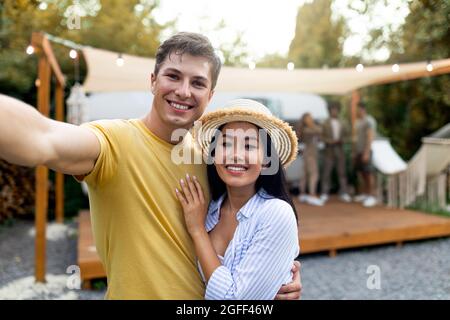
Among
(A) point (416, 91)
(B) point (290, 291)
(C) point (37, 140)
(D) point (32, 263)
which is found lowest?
(D) point (32, 263)

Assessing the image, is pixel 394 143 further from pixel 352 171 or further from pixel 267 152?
pixel 267 152

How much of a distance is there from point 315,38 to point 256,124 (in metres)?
11.5

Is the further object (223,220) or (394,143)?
(394,143)

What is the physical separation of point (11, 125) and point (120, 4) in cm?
819

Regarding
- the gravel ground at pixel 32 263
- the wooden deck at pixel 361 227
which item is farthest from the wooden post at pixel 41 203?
the wooden deck at pixel 361 227

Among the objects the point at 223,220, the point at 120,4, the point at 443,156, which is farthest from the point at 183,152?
the point at 120,4

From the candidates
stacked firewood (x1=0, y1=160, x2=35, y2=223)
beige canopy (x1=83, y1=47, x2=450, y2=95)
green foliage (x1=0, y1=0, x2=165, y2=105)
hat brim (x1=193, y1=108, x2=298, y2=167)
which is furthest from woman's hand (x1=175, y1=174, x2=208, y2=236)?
stacked firewood (x1=0, y1=160, x2=35, y2=223)

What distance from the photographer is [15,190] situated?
6426mm

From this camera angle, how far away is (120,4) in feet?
27.0

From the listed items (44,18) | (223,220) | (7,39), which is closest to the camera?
(223,220)

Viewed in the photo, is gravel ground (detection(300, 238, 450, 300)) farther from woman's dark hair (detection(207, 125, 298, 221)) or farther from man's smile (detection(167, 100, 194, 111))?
man's smile (detection(167, 100, 194, 111))

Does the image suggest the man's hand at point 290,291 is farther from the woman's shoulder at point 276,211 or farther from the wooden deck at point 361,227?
the wooden deck at point 361,227

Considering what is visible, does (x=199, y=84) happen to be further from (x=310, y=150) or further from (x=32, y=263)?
(x=310, y=150)

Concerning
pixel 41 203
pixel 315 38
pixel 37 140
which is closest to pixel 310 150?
pixel 41 203
